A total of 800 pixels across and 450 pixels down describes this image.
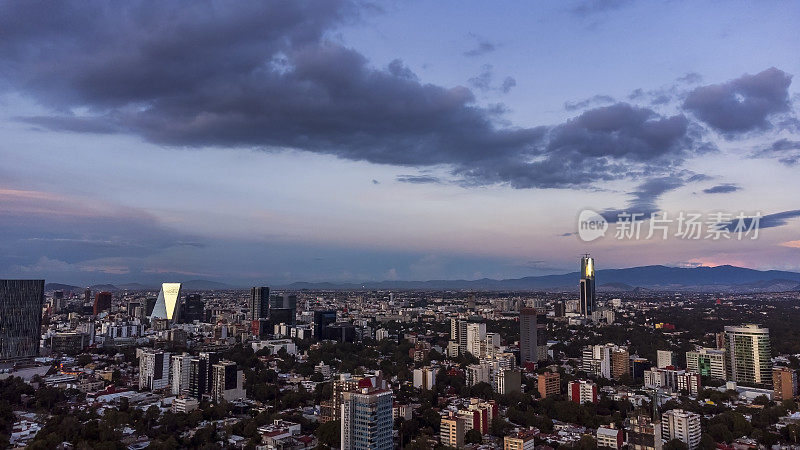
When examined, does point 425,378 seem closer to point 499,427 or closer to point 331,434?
point 499,427

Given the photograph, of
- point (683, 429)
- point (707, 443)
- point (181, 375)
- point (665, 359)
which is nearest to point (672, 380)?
point (665, 359)

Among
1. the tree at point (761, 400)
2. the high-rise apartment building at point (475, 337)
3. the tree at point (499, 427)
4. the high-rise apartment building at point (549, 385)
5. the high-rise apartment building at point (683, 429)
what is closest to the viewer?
the high-rise apartment building at point (683, 429)

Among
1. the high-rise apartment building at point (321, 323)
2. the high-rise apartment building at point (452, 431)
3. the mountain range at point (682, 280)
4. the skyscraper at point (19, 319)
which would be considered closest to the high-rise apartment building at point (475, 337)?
the high-rise apartment building at point (321, 323)

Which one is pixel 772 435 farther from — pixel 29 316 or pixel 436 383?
pixel 29 316

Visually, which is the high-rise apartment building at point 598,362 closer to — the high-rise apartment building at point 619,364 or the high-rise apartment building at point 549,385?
the high-rise apartment building at point 619,364

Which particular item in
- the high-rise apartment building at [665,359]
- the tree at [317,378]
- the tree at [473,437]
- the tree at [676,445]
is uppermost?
the high-rise apartment building at [665,359]

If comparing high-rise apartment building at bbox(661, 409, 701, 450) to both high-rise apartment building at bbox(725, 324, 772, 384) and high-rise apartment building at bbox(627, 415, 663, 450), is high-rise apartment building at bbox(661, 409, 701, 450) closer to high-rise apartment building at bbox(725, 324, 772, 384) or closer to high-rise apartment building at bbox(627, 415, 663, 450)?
high-rise apartment building at bbox(627, 415, 663, 450)

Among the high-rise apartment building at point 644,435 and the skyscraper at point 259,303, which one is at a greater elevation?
the skyscraper at point 259,303
